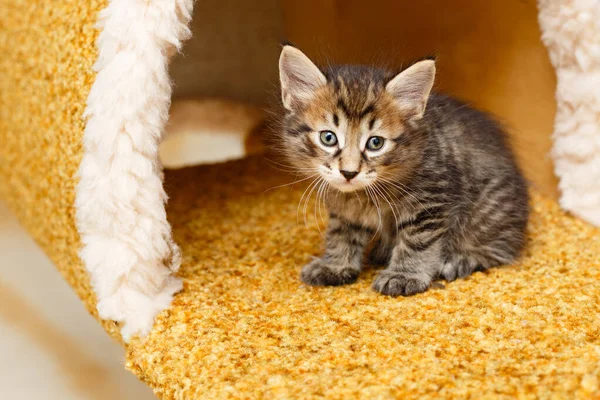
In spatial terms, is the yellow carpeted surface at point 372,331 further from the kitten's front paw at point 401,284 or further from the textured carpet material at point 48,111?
the textured carpet material at point 48,111

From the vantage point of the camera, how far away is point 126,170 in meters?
1.65

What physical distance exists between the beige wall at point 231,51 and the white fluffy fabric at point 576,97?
138 centimetres

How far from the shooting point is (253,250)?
2.19 metres

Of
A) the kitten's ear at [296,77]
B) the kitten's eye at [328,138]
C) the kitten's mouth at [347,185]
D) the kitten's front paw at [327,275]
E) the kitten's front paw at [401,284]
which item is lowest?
the kitten's front paw at [327,275]

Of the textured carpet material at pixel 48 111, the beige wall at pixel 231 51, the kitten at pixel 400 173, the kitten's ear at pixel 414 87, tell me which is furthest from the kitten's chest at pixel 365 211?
the beige wall at pixel 231 51

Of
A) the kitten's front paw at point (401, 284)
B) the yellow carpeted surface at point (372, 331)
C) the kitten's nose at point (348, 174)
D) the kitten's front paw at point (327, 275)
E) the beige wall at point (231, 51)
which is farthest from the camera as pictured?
the beige wall at point (231, 51)

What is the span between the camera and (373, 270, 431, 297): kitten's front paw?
1.75 meters

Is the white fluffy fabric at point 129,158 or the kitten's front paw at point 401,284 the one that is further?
the kitten's front paw at point 401,284

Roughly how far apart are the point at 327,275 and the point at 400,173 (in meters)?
0.37

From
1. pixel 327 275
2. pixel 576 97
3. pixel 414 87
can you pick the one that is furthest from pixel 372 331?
pixel 576 97

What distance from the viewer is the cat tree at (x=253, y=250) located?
1.39 metres

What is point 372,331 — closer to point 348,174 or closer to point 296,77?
point 348,174

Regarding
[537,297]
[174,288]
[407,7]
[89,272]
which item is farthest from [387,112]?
[407,7]

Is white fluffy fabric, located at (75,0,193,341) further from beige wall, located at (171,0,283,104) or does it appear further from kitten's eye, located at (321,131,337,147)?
beige wall, located at (171,0,283,104)
